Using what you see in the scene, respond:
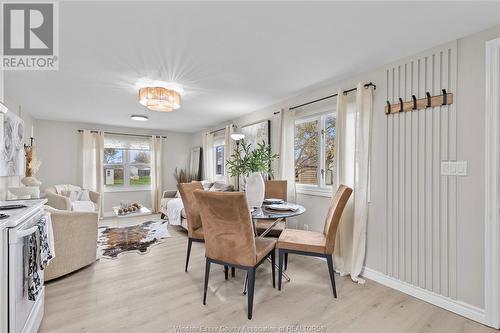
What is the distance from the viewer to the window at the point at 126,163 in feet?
19.4

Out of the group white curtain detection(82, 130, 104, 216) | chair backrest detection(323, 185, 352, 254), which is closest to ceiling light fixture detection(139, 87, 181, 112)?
chair backrest detection(323, 185, 352, 254)

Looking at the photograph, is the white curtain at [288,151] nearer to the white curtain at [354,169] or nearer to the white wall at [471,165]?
the white curtain at [354,169]

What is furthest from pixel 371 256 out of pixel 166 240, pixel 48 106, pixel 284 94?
pixel 48 106

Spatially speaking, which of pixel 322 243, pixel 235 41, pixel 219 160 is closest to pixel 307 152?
pixel 322 243

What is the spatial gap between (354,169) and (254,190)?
3.76ft

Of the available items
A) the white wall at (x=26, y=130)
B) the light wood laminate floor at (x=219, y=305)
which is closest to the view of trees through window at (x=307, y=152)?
the light wood laminate floor at (x=219, y=305)

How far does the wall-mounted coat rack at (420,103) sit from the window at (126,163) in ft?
19.2

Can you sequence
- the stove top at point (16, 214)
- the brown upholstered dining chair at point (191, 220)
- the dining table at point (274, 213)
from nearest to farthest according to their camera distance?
the stove top at point (16, 214), the dining table at point (274, 213), the brown upholstered dining chair at point (191, 220)

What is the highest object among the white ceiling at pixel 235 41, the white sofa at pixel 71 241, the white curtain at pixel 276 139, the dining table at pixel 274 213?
the white ceiling at pixel 235 41

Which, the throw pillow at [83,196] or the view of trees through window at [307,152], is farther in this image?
the throw pillow at [83,196]

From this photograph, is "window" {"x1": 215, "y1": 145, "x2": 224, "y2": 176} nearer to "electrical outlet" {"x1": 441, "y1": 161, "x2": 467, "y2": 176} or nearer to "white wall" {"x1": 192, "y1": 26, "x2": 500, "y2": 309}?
"electrical outlet" {"x1": 441, "y1": 161, "x2": 467, "y2": 176}

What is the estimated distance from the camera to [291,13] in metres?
1.61

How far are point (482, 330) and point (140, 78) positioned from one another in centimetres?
389

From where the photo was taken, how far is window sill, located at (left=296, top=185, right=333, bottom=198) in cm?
302
